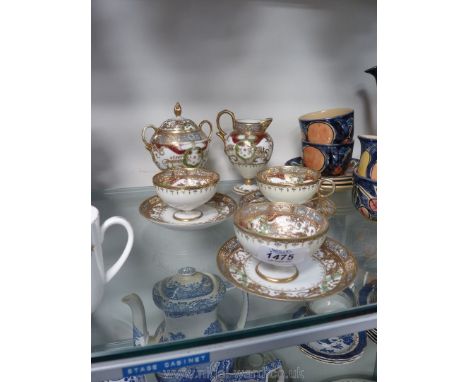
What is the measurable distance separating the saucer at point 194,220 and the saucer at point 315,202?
24 mm

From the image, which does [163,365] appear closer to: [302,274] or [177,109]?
[302,274]

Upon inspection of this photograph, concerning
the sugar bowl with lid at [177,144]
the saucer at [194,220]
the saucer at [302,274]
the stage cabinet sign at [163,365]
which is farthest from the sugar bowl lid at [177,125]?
the stage cabinet sign at [163,365]

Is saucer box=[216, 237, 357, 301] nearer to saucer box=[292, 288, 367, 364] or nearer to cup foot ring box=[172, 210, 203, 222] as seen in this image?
cup foot ring box=[172, 210, 203, 222]

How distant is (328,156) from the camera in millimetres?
702

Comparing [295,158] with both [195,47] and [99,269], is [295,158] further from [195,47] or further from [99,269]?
[99,269]

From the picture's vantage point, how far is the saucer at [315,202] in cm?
65

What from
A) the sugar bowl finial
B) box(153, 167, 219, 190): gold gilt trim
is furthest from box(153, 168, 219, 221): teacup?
the sugar bowl finial

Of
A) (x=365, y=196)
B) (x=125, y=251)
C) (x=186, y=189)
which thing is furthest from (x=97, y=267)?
(x=365, y=196)

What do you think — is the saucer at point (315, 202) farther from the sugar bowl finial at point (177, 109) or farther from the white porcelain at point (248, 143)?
the sugar bowl finial at point (177, 109)

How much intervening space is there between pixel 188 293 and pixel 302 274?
0.45 ft

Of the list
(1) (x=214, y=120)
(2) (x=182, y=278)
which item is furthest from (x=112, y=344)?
(1) (x=214, y=120)

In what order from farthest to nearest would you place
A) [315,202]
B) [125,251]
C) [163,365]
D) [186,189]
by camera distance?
1. [315,202]
2. [186,189]
3. [125,251]
4. [163,365]

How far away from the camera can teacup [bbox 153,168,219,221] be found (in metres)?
0.58

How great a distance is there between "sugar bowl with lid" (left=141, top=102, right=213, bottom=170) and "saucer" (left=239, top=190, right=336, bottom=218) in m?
0.11
